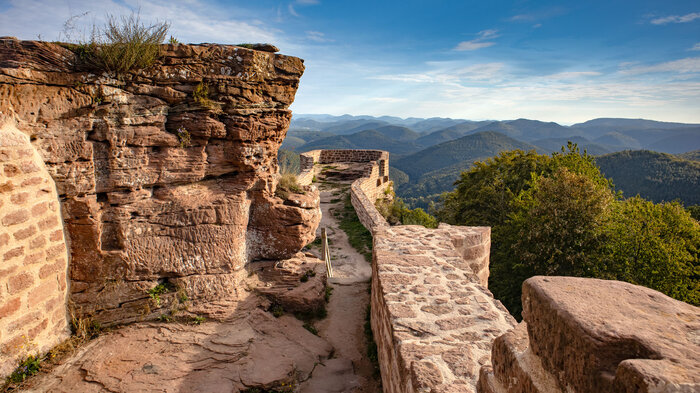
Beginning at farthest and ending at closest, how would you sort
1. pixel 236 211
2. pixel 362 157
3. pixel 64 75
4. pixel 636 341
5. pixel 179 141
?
pixel 362 157, pixel 236 211, pixel 179 141, pixel 64 75, pixel 636 341

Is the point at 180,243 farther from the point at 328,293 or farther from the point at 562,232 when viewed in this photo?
the point at 562,232

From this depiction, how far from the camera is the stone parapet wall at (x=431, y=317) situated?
130 inches

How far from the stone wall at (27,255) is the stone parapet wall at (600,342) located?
5.13 meters

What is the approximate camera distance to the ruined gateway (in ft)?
13.3

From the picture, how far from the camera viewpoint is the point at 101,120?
15.3 ft

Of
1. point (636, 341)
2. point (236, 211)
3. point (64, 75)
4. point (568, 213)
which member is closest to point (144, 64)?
point (64, 75)

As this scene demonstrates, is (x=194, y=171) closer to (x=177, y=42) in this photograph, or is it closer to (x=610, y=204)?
(x=177, y=42)

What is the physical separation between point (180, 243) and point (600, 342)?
17.2 ft

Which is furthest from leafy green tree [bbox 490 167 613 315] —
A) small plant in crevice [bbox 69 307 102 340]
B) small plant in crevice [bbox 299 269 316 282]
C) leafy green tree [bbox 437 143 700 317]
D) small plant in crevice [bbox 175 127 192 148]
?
small plant in crevice [bbox 69 307 102 340]

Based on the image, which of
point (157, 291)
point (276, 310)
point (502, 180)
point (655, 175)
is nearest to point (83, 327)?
point (157, 291)

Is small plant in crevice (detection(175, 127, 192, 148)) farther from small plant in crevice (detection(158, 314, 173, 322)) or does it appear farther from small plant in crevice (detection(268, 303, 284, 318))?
small plant in crevice (detection(268, 303, 284, 318))

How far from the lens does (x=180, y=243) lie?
208 inches

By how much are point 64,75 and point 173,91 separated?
48.4 inches

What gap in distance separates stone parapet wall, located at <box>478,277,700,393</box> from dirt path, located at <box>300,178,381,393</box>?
3.48 metres
